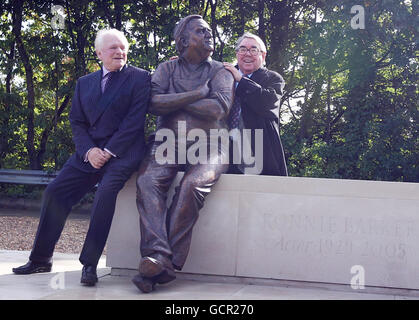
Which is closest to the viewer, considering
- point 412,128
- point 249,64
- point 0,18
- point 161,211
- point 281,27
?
point 161,211

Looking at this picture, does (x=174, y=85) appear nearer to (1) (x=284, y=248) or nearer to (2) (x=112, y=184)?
(2) (x=112, y=184)

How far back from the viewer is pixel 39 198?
13445 mm

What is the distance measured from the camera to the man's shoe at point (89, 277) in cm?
430

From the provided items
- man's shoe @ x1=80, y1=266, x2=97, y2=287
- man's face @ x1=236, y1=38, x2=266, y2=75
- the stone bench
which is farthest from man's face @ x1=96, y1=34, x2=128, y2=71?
man's shoe @ x1=80, y1=266, x2=97, y2=287

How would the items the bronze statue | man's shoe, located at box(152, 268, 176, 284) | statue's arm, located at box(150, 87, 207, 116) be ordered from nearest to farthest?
1. man's shoe, located at box(152, 268, 176, 284)
2. the bronze statue
3. statue's arm, located at box(150, 87, 207, 116)

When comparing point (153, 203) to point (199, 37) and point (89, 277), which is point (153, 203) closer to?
point (89, 277)

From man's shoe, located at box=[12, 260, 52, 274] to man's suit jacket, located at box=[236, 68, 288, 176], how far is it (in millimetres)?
1918

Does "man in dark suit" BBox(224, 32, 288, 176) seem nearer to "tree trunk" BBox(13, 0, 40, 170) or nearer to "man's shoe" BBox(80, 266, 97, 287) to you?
"man's shoe" BBox(80, 266, 97, 287)

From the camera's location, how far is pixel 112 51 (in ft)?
15.8

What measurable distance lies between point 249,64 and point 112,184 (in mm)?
1797

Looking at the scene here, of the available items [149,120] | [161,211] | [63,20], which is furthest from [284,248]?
[63,20]

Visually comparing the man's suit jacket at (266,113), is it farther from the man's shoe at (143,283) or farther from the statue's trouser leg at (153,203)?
the man's shoe at (143,283)

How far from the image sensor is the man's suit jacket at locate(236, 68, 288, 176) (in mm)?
5254
